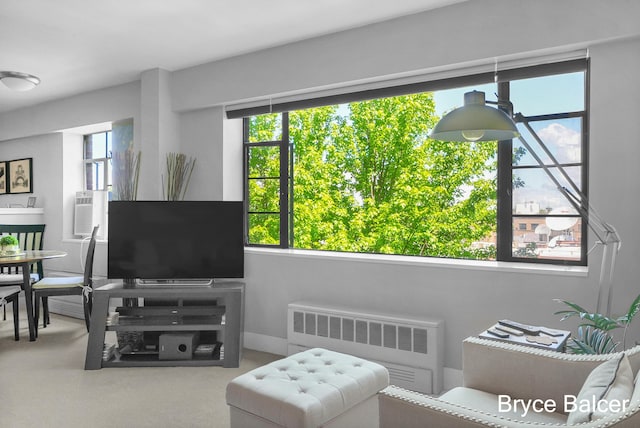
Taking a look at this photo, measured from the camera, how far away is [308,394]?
217 centimetres

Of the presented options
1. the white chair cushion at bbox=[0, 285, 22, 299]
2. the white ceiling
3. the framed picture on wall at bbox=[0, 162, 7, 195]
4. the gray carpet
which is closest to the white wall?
the white ceiling

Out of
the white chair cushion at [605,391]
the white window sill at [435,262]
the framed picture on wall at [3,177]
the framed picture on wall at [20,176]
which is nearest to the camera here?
the white chair cushion at [605,391]

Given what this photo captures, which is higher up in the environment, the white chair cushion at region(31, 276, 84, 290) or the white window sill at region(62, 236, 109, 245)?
the white window sill at region(62, 236, 109, 245)

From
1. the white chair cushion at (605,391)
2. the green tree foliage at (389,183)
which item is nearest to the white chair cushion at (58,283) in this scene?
the white chair cushion at (605,391)

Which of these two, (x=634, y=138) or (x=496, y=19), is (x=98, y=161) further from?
(x=634, y=138)

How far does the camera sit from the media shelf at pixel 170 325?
3723 millimetres

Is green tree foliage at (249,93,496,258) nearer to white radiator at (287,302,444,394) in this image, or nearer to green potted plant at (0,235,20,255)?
green potted plant at (0,235,20,255)

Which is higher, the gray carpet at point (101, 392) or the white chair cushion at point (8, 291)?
the white chair cushion at point (8, 291)

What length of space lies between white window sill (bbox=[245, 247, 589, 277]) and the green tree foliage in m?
6.19

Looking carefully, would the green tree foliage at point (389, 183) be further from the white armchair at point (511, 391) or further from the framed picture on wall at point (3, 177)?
the white armchair at point (511, 391)

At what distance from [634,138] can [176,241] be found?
3.28 m

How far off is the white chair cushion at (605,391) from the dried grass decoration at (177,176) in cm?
380

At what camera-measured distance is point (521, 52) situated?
2.98m

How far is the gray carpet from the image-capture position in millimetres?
2803
